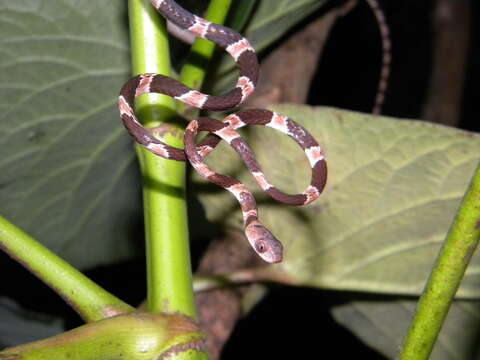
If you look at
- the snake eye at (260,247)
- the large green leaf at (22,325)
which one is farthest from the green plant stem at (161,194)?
the large green leaf at (22,325)

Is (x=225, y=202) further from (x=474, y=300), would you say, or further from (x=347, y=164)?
(x=474, y=300)

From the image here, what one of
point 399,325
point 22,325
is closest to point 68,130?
point 22,325

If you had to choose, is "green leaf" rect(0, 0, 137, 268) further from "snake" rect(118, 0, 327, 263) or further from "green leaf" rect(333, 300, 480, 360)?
"green leaf" rect(333, 300, 480, 360)

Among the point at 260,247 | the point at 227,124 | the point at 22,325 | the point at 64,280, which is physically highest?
the point at 227,124

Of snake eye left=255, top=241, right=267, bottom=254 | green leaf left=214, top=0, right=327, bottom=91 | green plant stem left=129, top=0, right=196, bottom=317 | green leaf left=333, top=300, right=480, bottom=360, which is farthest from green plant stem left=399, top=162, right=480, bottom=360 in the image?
green leaf left=214, top=0, right=327, bottom=91

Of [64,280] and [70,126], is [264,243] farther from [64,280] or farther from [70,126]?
[70,126]

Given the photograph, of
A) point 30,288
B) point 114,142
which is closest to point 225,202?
point 114,142
